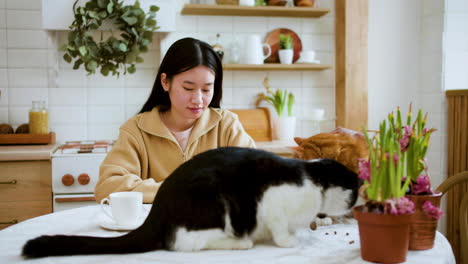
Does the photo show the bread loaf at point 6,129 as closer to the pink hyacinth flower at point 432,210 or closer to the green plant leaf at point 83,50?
the green plant leaf at point 83,50

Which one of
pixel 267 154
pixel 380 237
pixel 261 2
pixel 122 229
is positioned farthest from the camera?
pixel 261 2

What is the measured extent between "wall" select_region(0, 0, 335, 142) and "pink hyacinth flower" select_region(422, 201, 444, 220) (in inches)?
90.0

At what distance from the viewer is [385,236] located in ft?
2.79

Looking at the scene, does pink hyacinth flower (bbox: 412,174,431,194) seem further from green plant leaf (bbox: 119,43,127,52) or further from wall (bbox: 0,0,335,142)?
wall (bbox: 0,0,335,142)

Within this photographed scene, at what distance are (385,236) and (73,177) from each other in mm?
1978

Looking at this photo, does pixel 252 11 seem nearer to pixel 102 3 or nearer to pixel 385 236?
pixel 102 3

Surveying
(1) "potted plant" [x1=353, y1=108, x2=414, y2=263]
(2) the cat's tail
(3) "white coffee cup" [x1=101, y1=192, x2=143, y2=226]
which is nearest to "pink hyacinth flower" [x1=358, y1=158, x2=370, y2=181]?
(1) "potted plant" [x1=353, y1=108, x2=414, y2=263]

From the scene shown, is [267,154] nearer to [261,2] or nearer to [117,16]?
Result: [117,16]

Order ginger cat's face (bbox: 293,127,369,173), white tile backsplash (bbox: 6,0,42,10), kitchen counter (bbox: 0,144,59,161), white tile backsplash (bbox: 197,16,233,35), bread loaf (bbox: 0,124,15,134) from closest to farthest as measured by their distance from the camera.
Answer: ginger cat's face (bbox: 293,127,369,173) < kitchen counter (bbox: 0,144,59,161) < bread loaf (bbox: 0,124,15,134) < white tile backsplash (bbox: 6,0,42,10) < white tile backsplash (bbox: 197,16,233,35)

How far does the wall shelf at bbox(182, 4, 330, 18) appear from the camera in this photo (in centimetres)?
293

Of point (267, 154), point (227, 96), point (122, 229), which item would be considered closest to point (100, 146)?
point (227, 96)

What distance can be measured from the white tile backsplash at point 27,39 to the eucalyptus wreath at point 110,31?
1.06 ft

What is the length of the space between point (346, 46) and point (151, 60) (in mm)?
1298

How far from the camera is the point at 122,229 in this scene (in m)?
1.09
